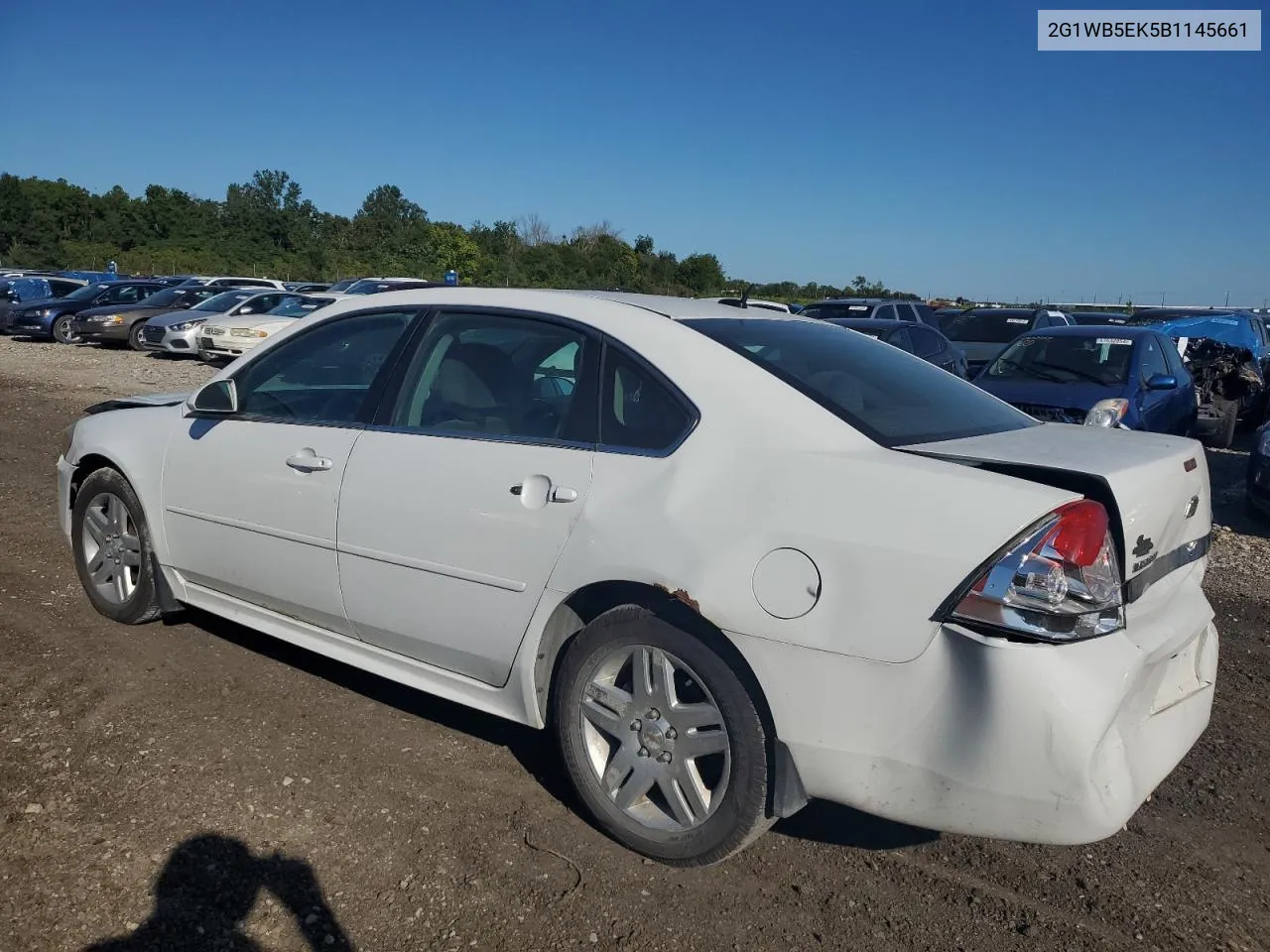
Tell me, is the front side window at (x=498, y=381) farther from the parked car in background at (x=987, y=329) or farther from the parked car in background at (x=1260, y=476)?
the parked car in background at (x=987, y=329)

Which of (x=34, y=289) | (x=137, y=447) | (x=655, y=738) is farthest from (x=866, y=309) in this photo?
(x=34, y=289)

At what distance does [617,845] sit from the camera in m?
3.10

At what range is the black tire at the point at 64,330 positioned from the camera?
23.0m

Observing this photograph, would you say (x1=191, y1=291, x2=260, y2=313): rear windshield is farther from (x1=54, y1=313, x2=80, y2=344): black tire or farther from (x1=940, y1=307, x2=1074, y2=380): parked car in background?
(x1=940, y1=307, x2=1074, y2=380): parked car in background

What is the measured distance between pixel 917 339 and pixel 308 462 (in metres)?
11.0

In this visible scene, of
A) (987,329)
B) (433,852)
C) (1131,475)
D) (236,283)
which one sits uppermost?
(236,283)

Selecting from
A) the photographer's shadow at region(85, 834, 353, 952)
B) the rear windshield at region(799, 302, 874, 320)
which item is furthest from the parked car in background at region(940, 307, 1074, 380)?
the photographer's shadow at region(85, 834, 353, 952)

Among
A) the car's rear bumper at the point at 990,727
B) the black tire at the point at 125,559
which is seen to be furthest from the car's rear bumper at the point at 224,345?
the car's rear bumper at the point at 990,727

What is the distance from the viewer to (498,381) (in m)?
3.58

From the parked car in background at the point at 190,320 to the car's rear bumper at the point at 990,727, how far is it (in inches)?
756

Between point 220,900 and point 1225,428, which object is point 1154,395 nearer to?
point 1225,428

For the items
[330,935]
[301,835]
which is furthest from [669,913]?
[301,835]

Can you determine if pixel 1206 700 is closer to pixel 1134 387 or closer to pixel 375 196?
pixel 1134 387

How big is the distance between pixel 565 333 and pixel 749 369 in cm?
72
